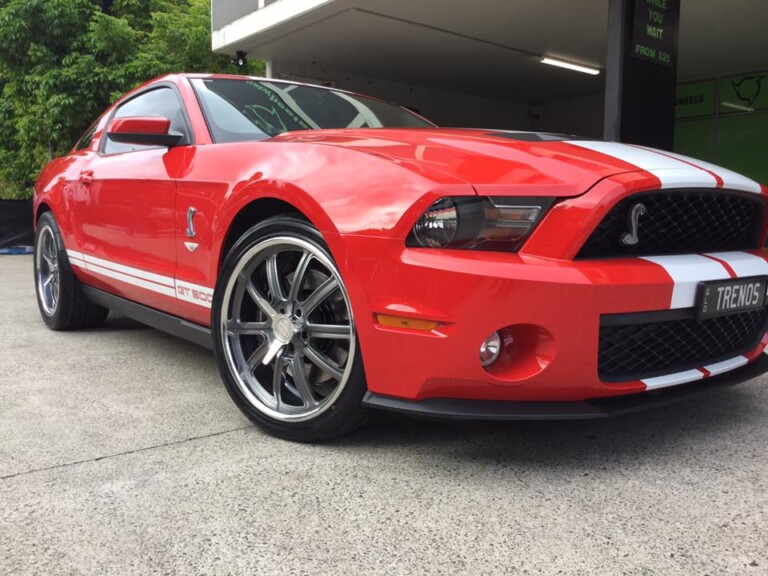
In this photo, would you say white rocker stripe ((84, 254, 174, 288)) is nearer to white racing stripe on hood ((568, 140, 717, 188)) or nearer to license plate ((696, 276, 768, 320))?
white racing stripe on hood ((568, 140, 717, 188))

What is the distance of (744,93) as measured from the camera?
34.8 feet

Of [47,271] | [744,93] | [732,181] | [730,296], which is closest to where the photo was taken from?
[730,296]

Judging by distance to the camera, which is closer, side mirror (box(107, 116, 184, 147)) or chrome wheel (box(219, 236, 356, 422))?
chrome wheel (box(219, 236, 356, 422))

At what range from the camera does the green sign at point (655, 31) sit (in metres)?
5.41

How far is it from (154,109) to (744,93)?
1030 centimetres

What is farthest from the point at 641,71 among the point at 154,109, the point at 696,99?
the point at 696,99

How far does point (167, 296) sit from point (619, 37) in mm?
4319

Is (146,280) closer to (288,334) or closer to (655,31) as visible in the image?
(288,334)

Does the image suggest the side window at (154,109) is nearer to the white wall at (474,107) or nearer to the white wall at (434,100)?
the white wall at (434,100)

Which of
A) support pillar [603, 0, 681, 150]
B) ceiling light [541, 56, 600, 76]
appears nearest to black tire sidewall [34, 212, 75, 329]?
support pillar [603, 0, 681, 150]

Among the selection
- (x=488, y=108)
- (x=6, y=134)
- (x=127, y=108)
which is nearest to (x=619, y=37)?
(x=127, y=108)

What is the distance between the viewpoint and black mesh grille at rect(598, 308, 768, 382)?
1939 millimetres

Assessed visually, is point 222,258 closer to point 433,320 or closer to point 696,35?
point 433,320

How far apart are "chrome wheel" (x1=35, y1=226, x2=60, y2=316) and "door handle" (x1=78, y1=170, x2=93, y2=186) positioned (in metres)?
0.64
